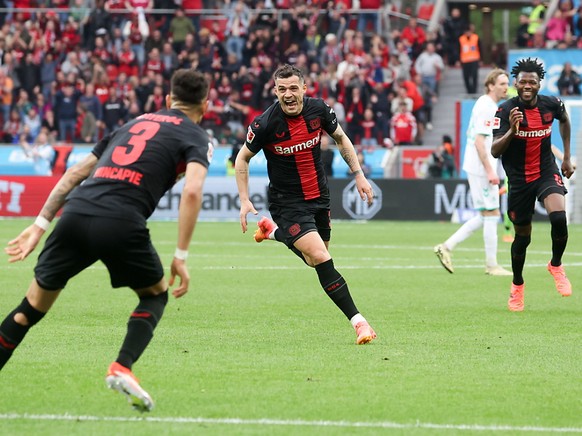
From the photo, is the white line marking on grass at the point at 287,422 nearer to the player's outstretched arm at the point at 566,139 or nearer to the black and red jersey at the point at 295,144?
the black and red jersey at the point at 295,144

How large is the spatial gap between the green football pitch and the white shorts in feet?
2.99

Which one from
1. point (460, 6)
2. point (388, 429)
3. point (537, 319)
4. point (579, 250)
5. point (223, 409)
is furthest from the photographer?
point (460, 6)

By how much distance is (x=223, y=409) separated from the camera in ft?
22.8

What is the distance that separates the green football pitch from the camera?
6676mm

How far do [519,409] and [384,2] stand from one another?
3023 cm

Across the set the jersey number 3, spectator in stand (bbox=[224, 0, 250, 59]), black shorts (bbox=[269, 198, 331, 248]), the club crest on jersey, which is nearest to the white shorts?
black shorts (bbox=[269, 198, 331, 248])

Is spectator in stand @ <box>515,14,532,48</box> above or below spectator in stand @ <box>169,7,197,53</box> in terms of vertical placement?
below

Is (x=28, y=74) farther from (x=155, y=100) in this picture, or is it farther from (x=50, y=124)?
(x=155, y=100)

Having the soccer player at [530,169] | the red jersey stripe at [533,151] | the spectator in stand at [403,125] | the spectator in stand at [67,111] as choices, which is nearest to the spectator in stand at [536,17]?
the spectator in stand at [403,125]

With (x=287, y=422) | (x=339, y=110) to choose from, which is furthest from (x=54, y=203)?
(x=339, y=110)

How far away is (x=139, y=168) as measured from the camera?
6754mm

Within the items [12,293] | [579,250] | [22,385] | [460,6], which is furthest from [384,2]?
[22,385]

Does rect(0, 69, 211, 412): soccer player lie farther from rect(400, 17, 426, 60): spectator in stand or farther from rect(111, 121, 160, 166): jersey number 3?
rect(400, 17, 426, 60): spectator in stand

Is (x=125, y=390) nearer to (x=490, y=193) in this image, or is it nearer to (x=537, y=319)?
(x=537, y=319)
